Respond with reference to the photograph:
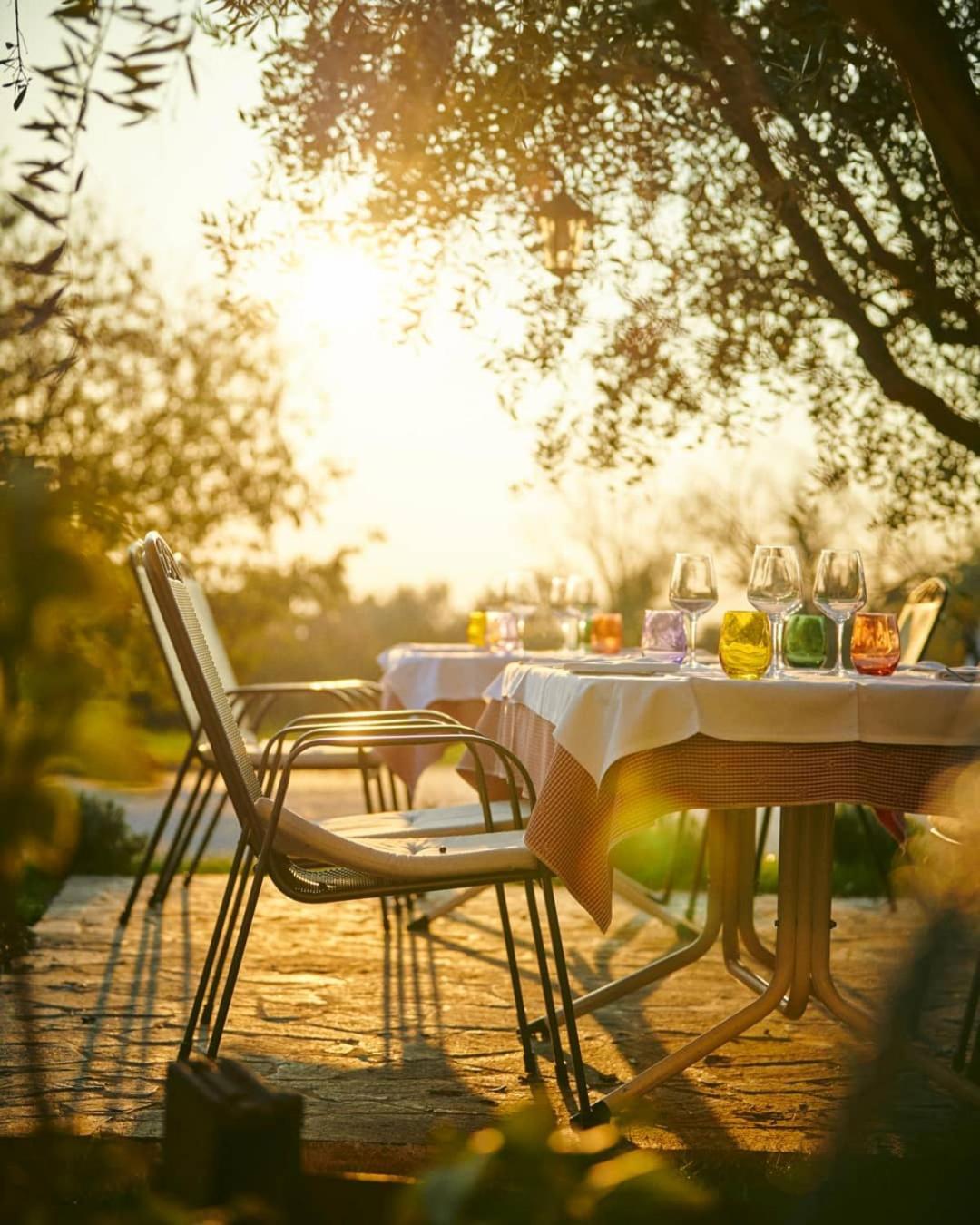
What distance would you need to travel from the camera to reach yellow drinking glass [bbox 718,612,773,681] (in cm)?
257

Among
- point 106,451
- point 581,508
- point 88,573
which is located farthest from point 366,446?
point 88,573

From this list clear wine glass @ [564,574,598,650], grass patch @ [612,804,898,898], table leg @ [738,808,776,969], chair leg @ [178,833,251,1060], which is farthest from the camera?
grass patch @ [612,804,898,898]

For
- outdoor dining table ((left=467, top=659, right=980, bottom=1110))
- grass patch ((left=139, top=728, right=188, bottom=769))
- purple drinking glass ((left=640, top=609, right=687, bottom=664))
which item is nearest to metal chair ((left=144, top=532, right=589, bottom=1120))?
outdoor dining table ((left=467, top=659, right=980, bottom=1110))

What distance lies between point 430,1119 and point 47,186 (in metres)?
1.75

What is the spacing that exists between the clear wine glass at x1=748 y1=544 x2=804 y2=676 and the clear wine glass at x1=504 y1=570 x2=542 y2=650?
1.93 meters

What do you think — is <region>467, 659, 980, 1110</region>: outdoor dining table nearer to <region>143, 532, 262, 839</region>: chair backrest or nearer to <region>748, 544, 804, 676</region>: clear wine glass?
<region>748, 544, 804, 676</region>: clear wine glass

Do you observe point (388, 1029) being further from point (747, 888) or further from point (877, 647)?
point (877, 647)

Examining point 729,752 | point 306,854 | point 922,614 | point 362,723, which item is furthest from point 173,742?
point 729,752

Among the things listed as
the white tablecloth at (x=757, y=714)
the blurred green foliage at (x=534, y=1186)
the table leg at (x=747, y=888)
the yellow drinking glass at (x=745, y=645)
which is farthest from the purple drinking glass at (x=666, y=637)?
the blurred green foliage at (x=534, y=1186)

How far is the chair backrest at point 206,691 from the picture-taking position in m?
2.50

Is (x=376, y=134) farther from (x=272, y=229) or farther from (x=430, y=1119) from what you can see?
(x=430, y=1119)

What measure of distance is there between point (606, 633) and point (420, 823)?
1.48m

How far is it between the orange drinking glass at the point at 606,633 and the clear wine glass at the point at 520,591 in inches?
13.1

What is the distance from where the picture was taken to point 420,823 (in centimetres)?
311
